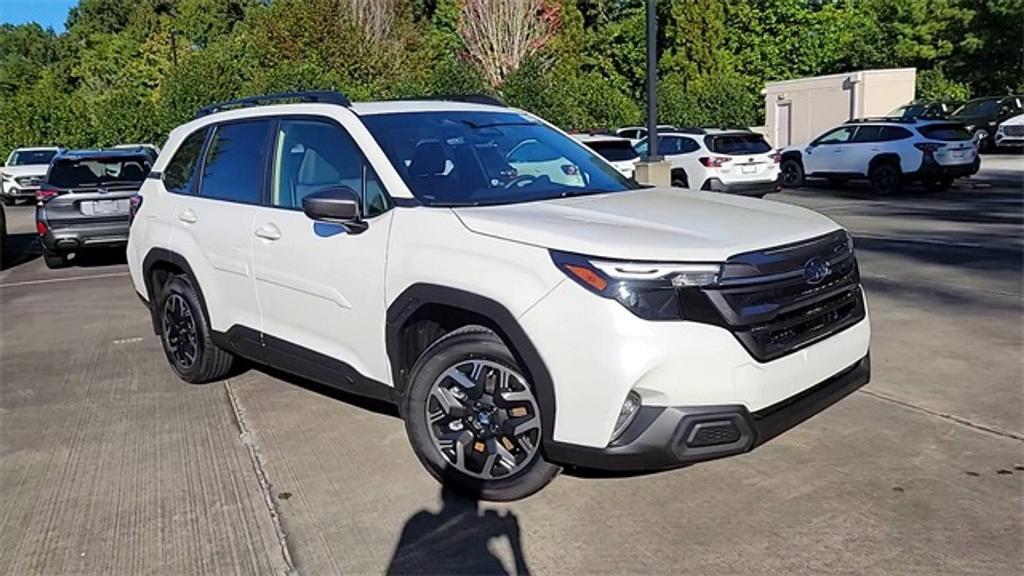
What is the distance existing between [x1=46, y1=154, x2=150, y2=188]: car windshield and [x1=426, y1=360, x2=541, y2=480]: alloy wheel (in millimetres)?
9387

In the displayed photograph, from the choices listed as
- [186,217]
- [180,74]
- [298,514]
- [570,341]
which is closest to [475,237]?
[570,341]

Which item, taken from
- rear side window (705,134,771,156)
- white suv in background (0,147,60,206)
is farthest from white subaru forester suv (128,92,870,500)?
white suv in background (0,147,60,206)

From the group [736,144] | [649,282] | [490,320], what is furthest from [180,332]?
[736,144]

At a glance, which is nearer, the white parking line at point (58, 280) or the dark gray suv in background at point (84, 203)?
the white parking line at point (58, 280)

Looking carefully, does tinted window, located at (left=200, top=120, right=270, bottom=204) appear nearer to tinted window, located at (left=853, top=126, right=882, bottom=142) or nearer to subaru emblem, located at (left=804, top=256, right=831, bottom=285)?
subaru emblem, located at (left=804, top=256, right=831, bottom=285)

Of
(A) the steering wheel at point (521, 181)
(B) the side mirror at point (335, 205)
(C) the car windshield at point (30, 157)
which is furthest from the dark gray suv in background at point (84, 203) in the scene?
(C) the car windshield at point (30, 157)

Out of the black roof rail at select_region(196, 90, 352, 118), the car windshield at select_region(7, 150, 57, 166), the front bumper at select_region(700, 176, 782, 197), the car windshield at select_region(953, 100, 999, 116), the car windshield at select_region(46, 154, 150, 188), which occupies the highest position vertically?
the black roof rail at select_region(196, 90, 352, 118)

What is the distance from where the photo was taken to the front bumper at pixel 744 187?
680 inches

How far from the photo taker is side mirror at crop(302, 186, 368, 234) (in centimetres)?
413

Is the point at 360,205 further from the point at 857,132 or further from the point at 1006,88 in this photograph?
the point at 1006,88

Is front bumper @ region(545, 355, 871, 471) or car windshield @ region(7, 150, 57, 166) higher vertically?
car windshield @ region(7, 150, 57, 166)

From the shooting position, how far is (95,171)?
38.7 ft

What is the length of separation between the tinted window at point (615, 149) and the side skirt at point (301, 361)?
11854 millimetres

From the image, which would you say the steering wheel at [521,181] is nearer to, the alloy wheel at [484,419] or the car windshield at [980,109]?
the alloy wheel at [484,419]
